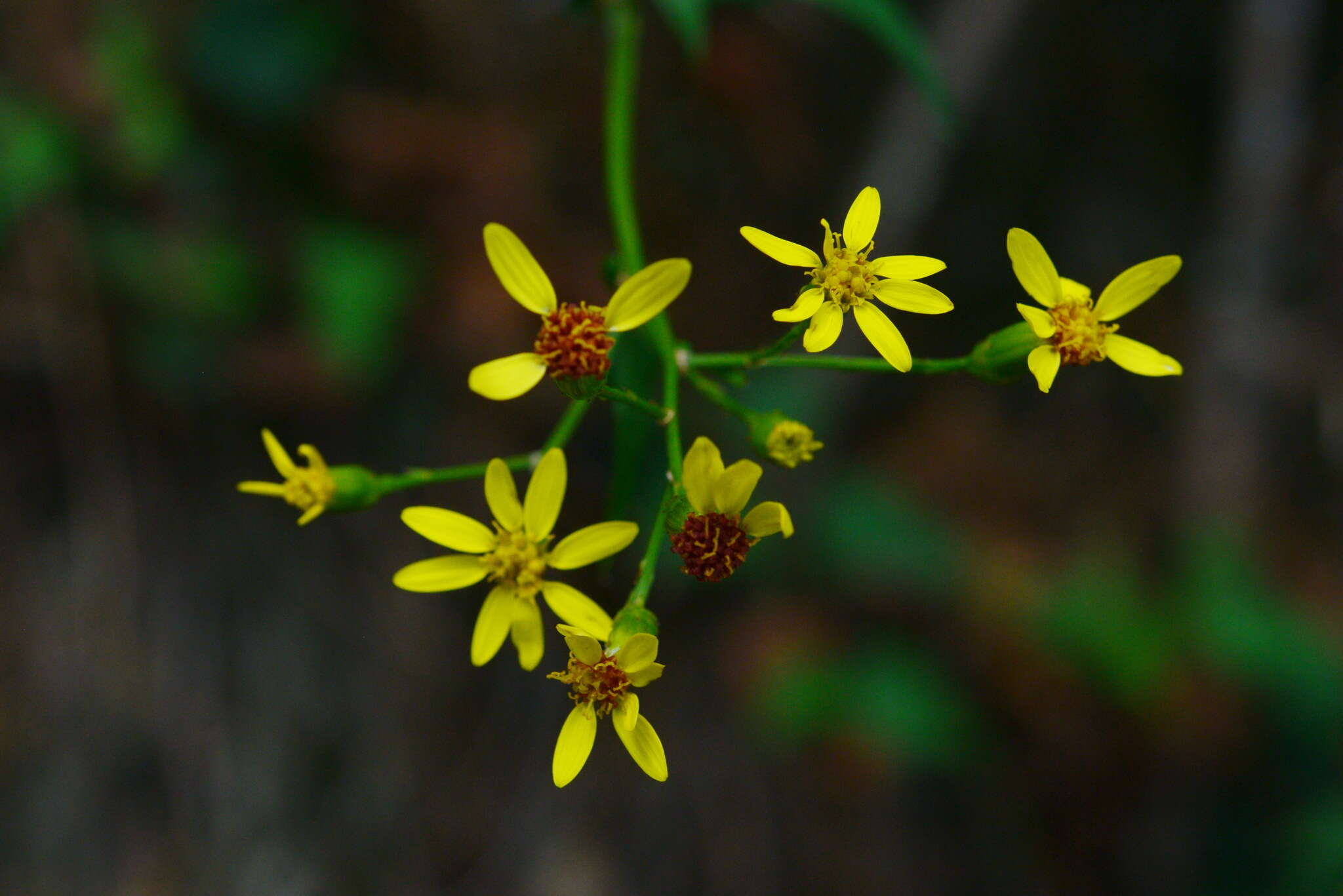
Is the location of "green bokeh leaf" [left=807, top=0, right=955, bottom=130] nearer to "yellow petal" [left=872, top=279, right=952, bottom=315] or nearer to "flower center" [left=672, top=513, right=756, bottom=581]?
"yellow petal" [left=872, top=279, right=952, bottom=315]

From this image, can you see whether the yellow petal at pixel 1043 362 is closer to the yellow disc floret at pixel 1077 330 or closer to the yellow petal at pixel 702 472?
the yellow disc floret at pixel 1077 330

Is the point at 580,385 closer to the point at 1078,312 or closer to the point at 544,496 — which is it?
the point at 544,496

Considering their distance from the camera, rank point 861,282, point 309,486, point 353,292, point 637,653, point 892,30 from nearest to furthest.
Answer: point 637,653 → point 861,282 → point 309,486 → point 892,30 → point 353,292

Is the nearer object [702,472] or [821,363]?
[702,472]

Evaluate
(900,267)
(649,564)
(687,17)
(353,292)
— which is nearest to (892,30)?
(687,17)

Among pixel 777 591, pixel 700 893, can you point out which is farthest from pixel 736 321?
pixel 700 893
